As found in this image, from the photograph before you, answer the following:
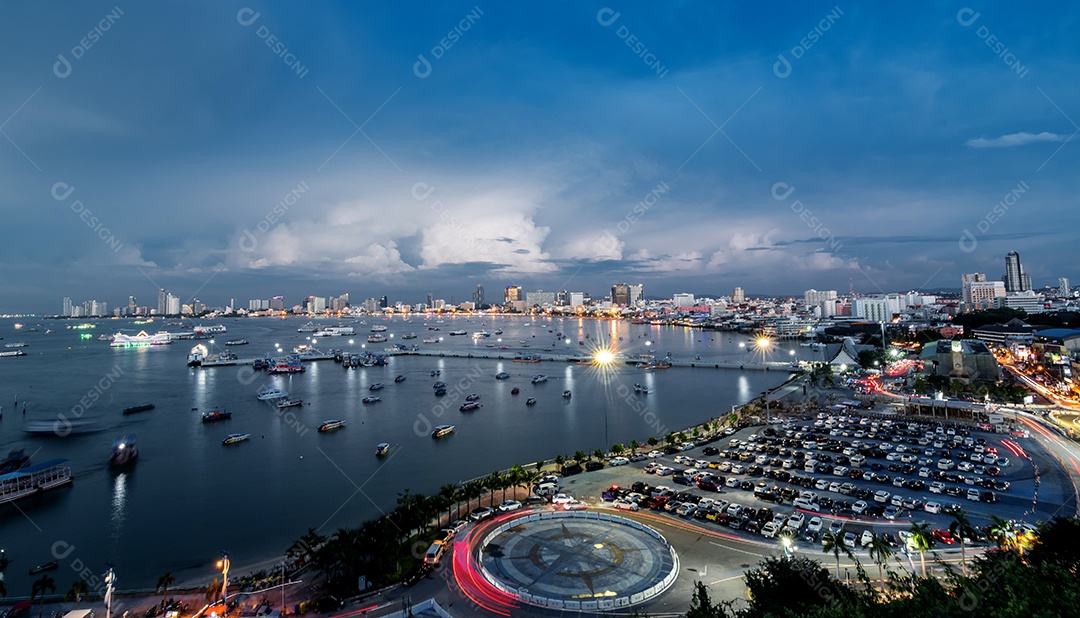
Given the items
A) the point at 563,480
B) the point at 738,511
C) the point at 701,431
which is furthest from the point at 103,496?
the point at 701,431

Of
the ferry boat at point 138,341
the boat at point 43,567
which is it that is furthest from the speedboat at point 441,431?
the ferry boat at point 138,341

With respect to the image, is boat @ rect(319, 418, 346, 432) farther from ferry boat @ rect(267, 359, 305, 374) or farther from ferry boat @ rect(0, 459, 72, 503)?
ferry boat @ rect(267, 359, 305, 374)

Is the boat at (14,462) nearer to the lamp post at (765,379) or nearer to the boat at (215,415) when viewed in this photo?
the boat at (215,415)

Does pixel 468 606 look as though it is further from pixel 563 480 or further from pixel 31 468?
pixel 31 468

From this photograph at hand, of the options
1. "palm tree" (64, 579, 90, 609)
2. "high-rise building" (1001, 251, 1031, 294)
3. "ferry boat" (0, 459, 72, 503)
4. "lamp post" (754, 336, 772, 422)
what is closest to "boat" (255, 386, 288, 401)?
"ferry boat" (0, 459, 72, 503)

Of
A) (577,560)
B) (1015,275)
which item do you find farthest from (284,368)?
(1015,275)

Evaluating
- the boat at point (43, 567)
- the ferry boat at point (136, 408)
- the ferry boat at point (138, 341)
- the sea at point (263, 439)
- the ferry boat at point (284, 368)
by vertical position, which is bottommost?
the boat at point (43, 567)
